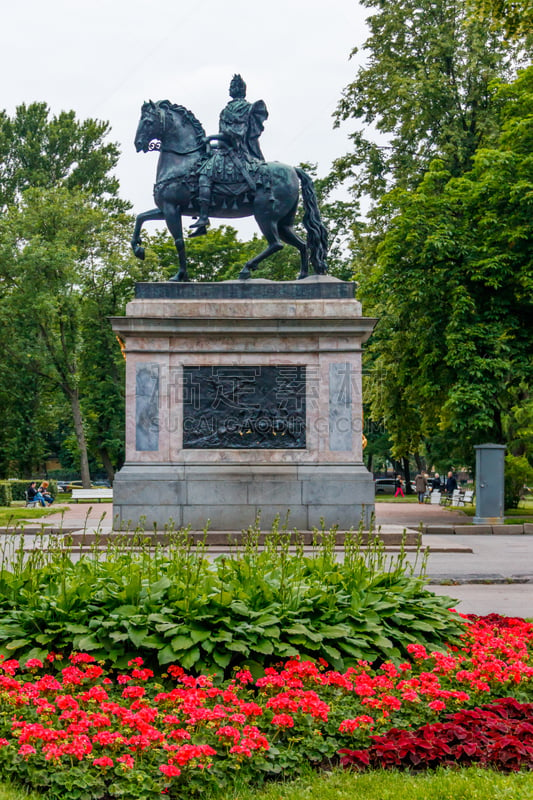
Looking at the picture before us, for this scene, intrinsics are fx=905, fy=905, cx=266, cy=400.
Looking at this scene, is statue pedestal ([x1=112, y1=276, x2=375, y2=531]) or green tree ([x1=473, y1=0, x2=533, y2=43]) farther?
green tree ([x1=473, y1=0, x2=533, y2=43])

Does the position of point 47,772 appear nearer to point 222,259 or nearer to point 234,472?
point 234,472

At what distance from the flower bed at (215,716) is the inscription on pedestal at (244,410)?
11088 mm

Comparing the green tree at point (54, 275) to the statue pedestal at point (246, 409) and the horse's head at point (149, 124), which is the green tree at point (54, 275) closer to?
the horse's head at point (149, 124)

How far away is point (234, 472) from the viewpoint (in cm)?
1744

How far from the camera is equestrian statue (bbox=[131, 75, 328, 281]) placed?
60.5ft

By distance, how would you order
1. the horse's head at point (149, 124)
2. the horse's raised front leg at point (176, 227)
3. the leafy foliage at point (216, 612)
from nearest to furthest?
the leafy foliage at point (216, 612) → the horse's head at point (149, 124) → the horse's raised front leg at point (176, 227)

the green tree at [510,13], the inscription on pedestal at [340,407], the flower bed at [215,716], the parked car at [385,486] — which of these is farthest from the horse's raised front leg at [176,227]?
the parked car at [385,486]

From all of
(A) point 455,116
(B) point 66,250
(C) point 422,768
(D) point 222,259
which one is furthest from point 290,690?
(D) point 222,259

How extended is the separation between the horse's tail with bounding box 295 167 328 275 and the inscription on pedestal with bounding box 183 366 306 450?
2883 millimetres

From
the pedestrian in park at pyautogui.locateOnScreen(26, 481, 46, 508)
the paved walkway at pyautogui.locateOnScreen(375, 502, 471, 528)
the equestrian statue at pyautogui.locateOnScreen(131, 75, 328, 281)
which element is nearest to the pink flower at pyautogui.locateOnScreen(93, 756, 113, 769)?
the equestrian statue at pyautogui.locateOnScreen(131, 75, 328, 281)

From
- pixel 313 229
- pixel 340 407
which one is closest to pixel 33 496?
pixel 313 229

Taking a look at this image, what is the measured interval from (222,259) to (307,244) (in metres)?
31.6

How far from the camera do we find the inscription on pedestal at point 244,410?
58.3ft

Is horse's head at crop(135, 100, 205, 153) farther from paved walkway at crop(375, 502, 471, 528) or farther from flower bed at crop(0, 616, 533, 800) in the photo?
flower bed at crop(0, 616, 533, 800)
